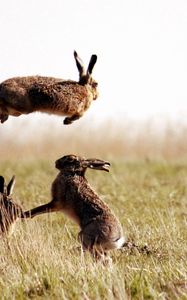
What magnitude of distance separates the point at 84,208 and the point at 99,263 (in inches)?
29.3

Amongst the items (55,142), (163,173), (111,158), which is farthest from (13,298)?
(55,142)

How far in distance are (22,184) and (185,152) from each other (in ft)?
27.3

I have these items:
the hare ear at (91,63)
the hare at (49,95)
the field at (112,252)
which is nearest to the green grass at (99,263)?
the field at (112,252)

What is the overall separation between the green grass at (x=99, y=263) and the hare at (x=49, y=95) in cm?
122

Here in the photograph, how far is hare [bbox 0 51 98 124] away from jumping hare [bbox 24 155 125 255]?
667 millimetres

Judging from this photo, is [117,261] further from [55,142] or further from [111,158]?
[55,142]

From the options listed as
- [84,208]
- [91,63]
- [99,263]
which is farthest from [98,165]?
[99,263]

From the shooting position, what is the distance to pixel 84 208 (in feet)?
30.0

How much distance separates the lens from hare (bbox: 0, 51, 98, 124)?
27.6 ft

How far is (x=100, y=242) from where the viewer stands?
8.84 meters

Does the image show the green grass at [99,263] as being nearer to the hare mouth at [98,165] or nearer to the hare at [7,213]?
the hare at [7,213]

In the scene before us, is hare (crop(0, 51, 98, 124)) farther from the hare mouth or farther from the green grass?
the green grass

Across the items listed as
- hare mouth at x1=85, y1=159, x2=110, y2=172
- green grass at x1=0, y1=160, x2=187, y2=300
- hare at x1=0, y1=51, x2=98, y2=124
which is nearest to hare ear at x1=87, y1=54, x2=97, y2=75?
hare at x1=0, y1=51, x2=98, y2=124

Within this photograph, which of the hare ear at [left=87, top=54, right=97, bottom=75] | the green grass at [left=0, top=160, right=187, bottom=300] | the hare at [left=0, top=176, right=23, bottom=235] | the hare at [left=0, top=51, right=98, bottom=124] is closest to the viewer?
the green grass at [left=0, top=160, right=187, bottom=300]
